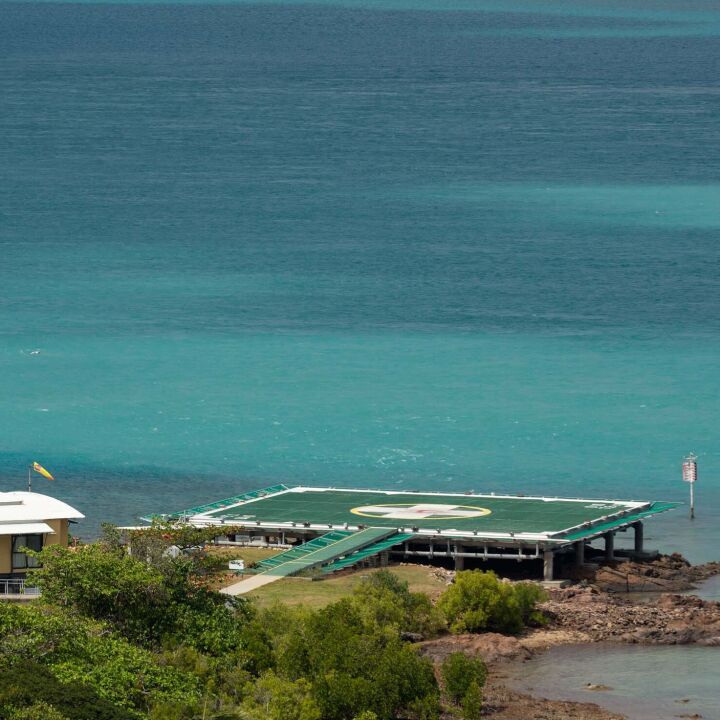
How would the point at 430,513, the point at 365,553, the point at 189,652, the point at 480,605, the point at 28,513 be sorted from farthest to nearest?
1. the point at 430,513
2. the point at 365,553
3. the point at 480,605
4. the point at 28,513
5. the point at 189,652

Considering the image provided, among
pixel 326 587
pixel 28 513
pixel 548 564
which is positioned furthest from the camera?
pixel 548 564

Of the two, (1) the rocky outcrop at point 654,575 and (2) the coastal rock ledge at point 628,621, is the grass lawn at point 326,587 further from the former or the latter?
(1) the rocky outcrop at point 654,575

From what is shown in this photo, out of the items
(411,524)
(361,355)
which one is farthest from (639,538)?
(361,355)

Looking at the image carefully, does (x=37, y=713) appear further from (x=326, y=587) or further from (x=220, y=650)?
(x=326, y=587)

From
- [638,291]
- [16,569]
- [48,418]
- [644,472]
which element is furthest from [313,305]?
[16,569]

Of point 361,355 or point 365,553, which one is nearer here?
point 365,553

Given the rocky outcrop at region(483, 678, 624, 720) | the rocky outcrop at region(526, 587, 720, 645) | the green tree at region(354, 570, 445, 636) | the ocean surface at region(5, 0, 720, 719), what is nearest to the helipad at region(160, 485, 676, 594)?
the rocky outcrop at region(526, 587, 720, 645)

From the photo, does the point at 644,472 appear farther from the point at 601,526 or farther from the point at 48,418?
the point at 48,418

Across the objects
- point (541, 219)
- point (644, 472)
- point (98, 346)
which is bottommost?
point (644, 472)
